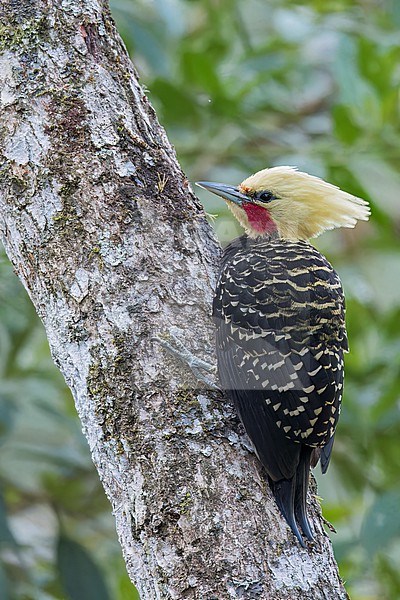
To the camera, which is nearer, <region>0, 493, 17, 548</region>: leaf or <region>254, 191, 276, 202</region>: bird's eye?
<region>254, 191, 276, 202</region>: bird's eye

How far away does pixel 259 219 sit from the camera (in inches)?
138

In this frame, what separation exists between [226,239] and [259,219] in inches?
36.9

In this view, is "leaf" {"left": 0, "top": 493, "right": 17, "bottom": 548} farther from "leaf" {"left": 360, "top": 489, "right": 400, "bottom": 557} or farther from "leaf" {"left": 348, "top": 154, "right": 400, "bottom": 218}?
"leaf" {"left": 348, "top": 154, "right": 400, "bottom": 218}

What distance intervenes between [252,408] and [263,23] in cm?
399

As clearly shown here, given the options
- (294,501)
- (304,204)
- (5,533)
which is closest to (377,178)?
(304,204)

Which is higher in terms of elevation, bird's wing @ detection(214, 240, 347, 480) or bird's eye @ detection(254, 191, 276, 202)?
bird's eye @ detection(254, 191, 276, 202)

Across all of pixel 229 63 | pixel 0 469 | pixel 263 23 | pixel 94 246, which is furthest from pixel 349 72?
pixel 0 469

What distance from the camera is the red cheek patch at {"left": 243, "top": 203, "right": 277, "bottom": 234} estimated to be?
3.47m

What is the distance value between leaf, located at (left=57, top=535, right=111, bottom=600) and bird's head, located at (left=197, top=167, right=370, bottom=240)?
67.7 inches

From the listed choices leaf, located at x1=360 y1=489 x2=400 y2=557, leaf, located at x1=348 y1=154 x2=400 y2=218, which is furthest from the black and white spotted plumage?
leaf, located at x1=348 y1=154 x2=400 y2=218

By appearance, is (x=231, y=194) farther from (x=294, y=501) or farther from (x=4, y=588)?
(x=4, y=588)

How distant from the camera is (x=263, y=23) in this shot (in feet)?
19.4

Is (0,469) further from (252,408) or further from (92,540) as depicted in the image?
(252,408)

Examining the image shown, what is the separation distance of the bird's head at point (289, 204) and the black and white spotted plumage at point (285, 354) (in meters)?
0.46
